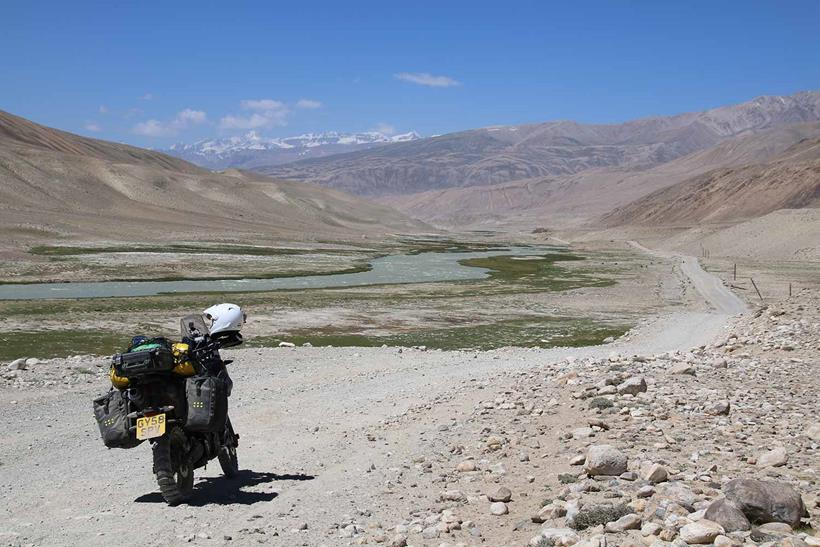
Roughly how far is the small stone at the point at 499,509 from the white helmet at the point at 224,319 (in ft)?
14.4

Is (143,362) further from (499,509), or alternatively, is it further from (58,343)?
(58,343)

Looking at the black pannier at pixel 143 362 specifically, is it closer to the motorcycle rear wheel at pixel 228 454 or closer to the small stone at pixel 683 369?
the motorcycle rear wheel at pixel 228 454

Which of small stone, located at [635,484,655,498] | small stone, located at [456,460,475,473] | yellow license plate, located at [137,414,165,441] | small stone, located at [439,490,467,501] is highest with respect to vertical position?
yellow license plate, located at [137,414,165,441]

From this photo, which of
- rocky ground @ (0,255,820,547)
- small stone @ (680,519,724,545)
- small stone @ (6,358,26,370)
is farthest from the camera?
small stone @ (6,358,26,370)

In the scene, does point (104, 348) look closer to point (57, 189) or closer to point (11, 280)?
point (11, 280)

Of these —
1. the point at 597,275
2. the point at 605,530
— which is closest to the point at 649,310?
the point at 597,275

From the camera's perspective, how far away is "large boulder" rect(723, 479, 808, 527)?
748 cm

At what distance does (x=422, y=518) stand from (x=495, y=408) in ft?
18.5

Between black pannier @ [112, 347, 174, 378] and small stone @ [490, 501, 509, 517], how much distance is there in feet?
14.1

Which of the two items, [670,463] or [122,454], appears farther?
[122,454]

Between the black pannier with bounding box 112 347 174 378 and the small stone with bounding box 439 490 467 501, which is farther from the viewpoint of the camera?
the black pannier with bounding box 112 347 174 378

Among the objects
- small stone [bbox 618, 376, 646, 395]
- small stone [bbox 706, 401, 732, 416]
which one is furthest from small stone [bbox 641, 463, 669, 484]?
small stone [bbox 618, 376, 646, 395]

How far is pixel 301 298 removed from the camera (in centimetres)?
5406

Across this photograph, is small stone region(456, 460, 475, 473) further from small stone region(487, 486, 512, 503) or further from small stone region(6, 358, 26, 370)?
small stone region(6, 358, 26, 370)
